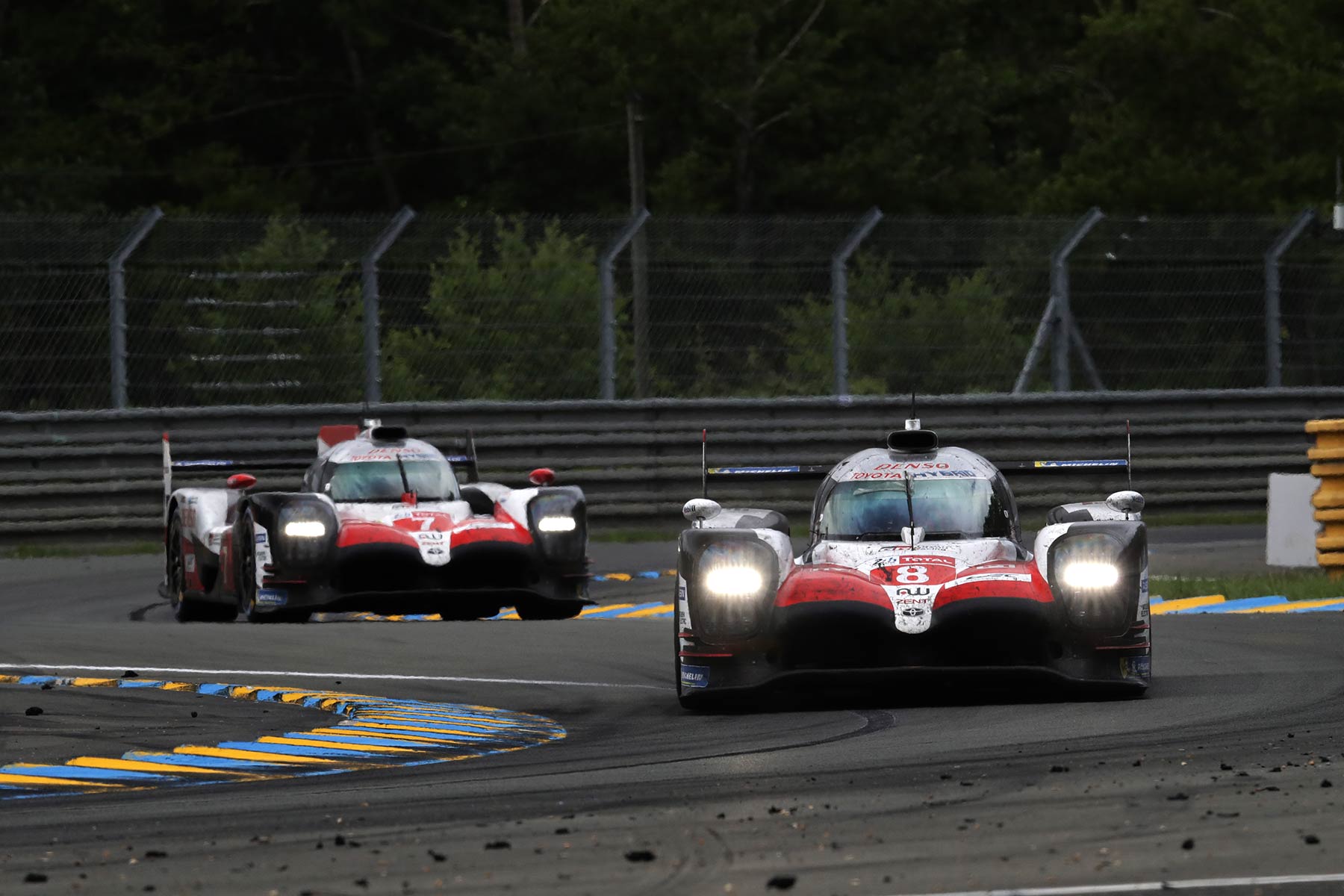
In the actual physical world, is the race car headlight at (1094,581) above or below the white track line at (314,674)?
above

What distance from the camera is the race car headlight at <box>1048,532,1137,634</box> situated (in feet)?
31.6

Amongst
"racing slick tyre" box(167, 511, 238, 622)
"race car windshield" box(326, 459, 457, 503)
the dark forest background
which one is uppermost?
the dark forest background

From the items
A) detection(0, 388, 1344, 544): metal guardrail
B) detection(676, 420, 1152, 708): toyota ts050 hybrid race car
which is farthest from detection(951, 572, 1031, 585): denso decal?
detection(0, 388, 1344, 544): metal guardrail

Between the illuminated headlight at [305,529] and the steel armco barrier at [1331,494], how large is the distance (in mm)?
6196

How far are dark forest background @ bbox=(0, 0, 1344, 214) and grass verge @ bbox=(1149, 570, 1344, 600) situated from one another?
24.8 m

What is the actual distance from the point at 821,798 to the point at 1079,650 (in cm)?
295

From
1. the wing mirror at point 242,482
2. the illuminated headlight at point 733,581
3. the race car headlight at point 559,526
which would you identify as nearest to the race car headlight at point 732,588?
the illuminated headlight at point 733,581

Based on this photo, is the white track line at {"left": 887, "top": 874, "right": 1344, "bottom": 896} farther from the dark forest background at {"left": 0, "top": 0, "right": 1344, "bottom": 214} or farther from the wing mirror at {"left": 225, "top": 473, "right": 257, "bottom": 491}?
the dark forest background at {"left": 0, "top": 0, "right": 1344, "bottom": 214}

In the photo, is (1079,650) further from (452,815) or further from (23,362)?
(23,362)

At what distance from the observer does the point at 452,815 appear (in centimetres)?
673

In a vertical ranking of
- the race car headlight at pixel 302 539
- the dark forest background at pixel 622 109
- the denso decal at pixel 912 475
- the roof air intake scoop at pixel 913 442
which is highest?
the dark forest background at pixel 622 109

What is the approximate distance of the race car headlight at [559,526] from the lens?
586 inches

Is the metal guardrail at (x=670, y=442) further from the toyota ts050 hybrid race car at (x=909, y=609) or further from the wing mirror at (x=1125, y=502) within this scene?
the toyota ts050 hybrid race car at (x=909, y=609)

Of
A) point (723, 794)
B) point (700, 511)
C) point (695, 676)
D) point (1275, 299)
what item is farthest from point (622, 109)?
point (723, 794)
